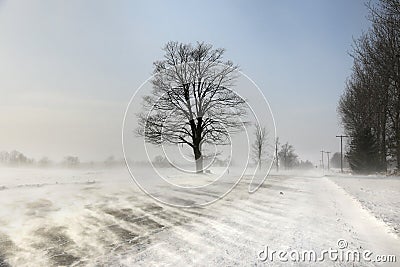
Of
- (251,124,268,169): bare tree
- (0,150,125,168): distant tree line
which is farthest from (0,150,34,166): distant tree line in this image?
(251,124,268,169): bare tree

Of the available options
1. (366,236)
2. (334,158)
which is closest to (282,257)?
(366,236)

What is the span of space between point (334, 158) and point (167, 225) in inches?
8062

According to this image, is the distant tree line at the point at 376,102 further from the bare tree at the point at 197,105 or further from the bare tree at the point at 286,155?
the bare tree at the point at 286,155

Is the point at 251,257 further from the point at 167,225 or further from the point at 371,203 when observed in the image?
Answer: the point at 371,203

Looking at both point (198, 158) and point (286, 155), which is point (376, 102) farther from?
point (286, 155)

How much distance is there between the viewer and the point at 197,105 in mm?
24453

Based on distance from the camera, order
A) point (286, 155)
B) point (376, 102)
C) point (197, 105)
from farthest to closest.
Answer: point (286, 155), point (376, 102), point (197, 105)

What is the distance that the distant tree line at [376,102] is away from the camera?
27.9m

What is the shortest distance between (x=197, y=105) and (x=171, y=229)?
50.9 feet
